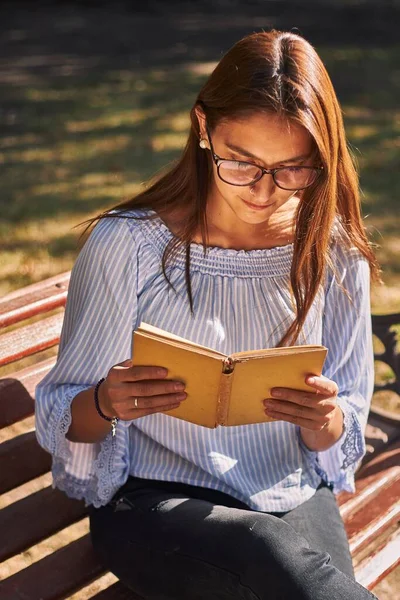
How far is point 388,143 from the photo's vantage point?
23.5 ft


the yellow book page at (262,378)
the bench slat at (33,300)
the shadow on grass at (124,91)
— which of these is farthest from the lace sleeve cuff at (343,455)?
the shadow on grass at (124,91)

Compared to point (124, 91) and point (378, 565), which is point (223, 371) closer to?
point (378, 565)

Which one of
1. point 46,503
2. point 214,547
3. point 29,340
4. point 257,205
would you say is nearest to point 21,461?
point 46,503

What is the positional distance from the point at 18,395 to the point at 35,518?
1.16ft

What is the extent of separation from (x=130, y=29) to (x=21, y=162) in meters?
4.20

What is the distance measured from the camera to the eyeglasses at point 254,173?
2199mm

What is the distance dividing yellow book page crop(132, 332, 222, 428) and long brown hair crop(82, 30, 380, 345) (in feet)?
1.25

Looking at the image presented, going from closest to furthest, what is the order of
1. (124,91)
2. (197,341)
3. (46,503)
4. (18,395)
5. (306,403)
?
1. (306,403)
2. (197,341)
3. (46,503)
4. (18,395)
5. (124,91)

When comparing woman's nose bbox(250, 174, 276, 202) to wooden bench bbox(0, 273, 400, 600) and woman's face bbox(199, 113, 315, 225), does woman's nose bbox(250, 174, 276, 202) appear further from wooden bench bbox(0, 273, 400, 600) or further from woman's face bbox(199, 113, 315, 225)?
wooden bench bbox(0, 273, 400, 600)

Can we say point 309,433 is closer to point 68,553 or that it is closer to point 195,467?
point 195,467

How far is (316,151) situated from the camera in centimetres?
225

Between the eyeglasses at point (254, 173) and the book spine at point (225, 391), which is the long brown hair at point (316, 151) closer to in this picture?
the eyeglasses at point (254, 173)

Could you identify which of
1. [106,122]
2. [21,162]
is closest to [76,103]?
[106,122]

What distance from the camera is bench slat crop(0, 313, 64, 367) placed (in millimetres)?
2715
